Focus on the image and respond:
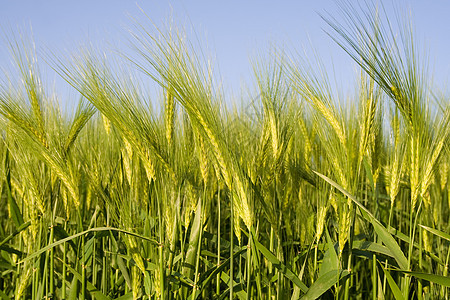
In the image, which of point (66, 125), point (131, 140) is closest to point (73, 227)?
point (66, 125)

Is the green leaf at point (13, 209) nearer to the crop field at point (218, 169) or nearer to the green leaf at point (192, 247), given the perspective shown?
the crop field at point (218, 169)

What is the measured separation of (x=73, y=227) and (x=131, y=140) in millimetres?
1277

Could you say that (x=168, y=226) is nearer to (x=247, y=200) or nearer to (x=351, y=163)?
(x=247, y=200)

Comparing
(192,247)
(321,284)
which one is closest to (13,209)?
(192,247)

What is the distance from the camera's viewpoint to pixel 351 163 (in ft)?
4.58

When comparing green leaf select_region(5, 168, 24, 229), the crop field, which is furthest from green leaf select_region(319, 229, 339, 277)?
green leaf select_region(5, 168, 24, 229)

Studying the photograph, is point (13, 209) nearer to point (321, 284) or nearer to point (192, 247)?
point (192, 247)

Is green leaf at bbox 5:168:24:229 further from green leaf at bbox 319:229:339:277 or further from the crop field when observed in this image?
green leaf at bbox 319:229:339:277

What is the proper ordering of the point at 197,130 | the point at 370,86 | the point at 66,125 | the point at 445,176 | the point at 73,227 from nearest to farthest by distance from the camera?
the point at 197,130 < the point at 370,86 < the point at 66,125 < the point at 445,176 < the point at 73,227

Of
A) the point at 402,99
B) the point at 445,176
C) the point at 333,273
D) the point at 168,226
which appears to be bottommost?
the point at 333,273

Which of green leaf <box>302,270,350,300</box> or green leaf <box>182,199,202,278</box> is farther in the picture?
green leaf <box>182,199,202,278</box>

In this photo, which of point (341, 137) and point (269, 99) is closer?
point (341, 137)

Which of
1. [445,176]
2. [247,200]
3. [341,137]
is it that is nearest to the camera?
[247,200]

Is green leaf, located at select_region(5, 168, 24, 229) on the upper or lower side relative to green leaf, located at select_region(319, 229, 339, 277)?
upper
